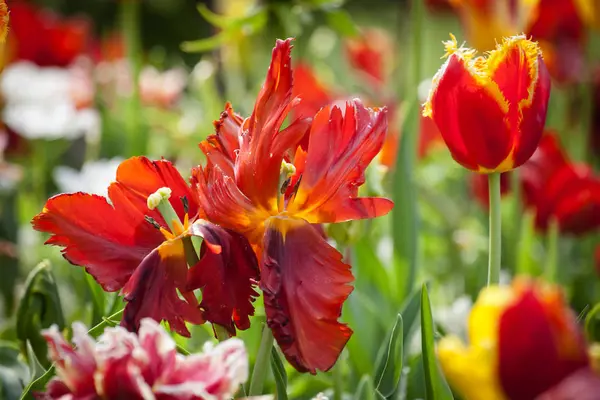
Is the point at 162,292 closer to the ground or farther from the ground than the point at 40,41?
closer to the ground

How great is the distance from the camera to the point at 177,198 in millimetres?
536

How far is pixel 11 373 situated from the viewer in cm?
71

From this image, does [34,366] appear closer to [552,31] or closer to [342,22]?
[342,22]

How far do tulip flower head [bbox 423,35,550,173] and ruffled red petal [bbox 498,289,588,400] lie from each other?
185 millimetres

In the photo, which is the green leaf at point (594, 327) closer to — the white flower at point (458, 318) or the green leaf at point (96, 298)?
the white flower at point (458, 318)

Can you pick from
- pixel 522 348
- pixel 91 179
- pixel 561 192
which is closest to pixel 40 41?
pixel 91 179

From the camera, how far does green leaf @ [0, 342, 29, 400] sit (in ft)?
2.26

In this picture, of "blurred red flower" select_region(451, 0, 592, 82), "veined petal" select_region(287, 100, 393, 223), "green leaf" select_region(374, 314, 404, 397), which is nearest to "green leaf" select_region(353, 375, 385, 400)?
"green leaf" select_region(374, 314, 404, 397)

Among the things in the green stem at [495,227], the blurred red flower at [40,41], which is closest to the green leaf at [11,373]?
the green stem at [495,227]

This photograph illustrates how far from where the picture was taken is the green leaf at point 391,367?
0.61 m

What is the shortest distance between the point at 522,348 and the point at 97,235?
0.26 m

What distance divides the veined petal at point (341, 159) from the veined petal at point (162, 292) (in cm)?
8

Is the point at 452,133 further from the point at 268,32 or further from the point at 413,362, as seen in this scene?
the point at 268,32

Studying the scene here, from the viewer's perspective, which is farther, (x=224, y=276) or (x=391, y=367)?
(x=391, y=367)
